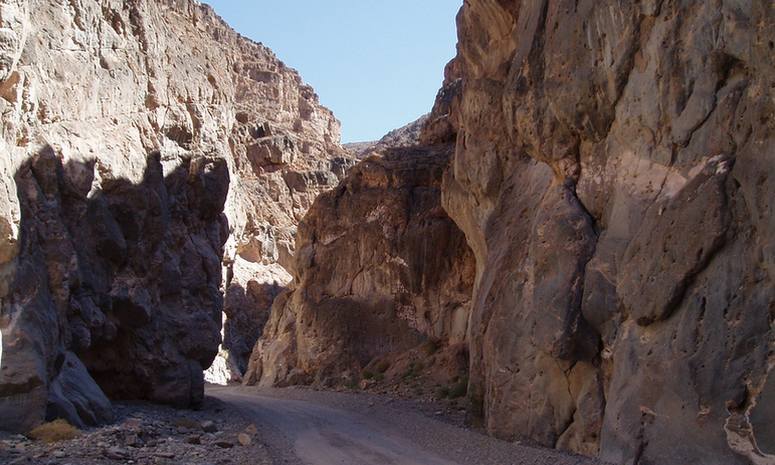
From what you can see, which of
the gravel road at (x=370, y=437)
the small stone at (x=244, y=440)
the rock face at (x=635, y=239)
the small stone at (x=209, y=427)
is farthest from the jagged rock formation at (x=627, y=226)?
the small stone at (x=209, y=427)

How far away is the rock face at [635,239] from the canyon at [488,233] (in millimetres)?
51

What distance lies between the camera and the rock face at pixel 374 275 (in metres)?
31.1

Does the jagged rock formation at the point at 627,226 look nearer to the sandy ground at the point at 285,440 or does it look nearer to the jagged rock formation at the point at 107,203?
the sandy ground at the point at 285,440

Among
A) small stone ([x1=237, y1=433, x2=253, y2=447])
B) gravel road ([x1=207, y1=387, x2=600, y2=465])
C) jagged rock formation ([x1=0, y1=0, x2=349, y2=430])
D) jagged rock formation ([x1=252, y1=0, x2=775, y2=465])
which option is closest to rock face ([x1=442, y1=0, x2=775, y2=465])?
jagged rock formation ([x1=252, y1=0, x2=775, y2=465])

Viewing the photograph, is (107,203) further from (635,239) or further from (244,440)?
(635,239)

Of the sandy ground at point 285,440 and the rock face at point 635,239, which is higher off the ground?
the rock face at point 635,239

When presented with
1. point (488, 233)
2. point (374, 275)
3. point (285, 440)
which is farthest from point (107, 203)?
point (374, 275)

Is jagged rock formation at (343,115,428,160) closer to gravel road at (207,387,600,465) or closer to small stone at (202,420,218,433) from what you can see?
gravel road at (207,387,600,465)

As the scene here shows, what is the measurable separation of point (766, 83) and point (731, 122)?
86 cm

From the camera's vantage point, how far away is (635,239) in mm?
13805

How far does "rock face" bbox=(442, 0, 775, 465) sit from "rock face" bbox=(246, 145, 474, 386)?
966cm

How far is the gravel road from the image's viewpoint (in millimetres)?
14734

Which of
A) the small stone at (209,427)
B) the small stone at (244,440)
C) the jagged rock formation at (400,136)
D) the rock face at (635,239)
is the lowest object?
the small stone at (244,440)

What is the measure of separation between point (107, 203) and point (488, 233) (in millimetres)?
11055
